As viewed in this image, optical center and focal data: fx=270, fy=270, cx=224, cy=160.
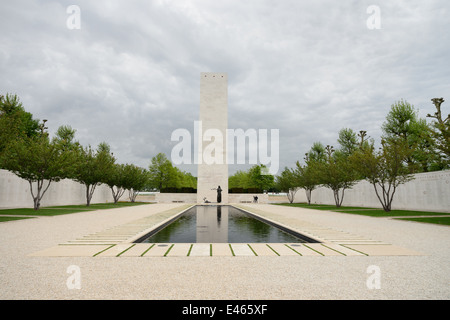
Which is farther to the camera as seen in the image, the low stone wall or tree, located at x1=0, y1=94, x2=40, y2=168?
the low stone wall

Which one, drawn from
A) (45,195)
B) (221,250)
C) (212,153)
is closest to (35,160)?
(45,195)

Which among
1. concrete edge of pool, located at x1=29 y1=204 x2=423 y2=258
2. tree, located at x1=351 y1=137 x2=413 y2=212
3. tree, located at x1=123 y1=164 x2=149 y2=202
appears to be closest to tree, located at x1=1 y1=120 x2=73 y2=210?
concrete edge of pool, located at x1=29 y1=204 x2=423 y2=258

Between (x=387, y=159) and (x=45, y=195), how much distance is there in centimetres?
3096

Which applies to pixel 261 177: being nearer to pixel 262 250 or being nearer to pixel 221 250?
pixel 262 250

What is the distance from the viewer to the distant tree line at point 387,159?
1861 centimetres

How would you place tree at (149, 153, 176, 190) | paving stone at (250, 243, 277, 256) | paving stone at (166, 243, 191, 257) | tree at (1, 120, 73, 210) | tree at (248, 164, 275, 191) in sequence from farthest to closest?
tree at (248, 164, 275, 191)
tree at (149, 153, 176, 190)
tree at (1, 120, 73, 210)
paving stone at (250, 243, 277, 256)
paving stone at (166, 243, 191, 257)

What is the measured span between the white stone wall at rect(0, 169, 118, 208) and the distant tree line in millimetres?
28415

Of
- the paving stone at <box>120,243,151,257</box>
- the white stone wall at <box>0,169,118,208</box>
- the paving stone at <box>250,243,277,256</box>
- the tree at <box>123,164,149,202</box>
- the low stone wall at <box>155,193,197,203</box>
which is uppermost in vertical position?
the tree at <box>123,164,149,202</box>

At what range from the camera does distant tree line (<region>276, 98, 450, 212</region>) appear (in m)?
18.6

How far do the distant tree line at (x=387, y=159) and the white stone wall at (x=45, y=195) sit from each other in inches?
1119

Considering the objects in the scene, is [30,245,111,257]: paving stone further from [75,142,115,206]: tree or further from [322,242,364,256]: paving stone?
[75,142,115,206]: tree

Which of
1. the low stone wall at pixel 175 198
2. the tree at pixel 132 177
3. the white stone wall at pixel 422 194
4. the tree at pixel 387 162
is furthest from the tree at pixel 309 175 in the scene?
the tree at pixel 132 177

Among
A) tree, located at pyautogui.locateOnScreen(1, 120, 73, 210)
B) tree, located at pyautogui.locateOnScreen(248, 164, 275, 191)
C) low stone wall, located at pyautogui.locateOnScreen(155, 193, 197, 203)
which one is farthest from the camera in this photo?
tree, located at pyautogui.locateOnScreen(248, 164, 275, 191)
